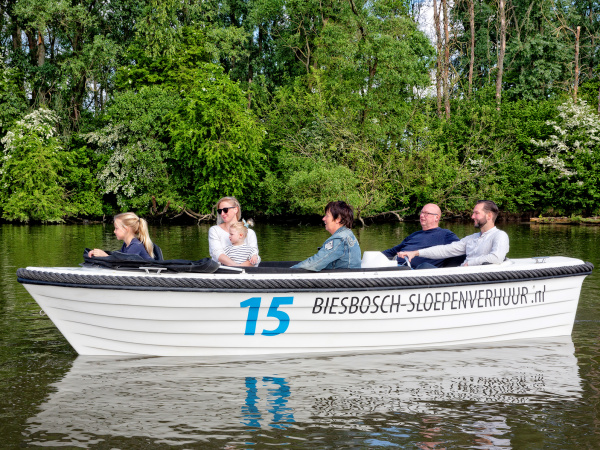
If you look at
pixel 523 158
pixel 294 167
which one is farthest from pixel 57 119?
pixel 523 158

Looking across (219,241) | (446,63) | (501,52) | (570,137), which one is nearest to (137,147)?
(446,63)

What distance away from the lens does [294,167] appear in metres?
34.8

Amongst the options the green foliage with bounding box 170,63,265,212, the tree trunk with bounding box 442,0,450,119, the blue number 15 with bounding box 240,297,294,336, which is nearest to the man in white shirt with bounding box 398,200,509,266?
the blue number 15 with bounding box 240,297,294,336

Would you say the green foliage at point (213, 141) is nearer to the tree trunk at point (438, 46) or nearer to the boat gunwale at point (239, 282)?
the tree trunk at point (438, 46)

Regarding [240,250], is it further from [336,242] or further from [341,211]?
[341,211]

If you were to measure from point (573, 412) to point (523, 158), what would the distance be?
33.6 m

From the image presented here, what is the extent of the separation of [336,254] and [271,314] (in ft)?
2.96

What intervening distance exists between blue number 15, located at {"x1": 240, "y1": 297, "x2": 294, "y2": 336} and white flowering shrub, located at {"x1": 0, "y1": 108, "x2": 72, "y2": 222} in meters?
→ 29.2

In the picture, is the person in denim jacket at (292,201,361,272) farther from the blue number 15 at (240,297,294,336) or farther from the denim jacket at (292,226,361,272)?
the blue number 15 at (240,297,294,336)

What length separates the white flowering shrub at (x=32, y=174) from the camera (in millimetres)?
33469

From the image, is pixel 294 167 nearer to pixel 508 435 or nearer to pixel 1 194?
pixel 1 194

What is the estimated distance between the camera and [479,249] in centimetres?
764

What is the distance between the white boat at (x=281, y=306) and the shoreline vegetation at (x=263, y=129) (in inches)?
920

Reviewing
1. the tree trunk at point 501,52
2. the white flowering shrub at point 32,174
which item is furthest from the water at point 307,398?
the tree trunk at point 501,52
